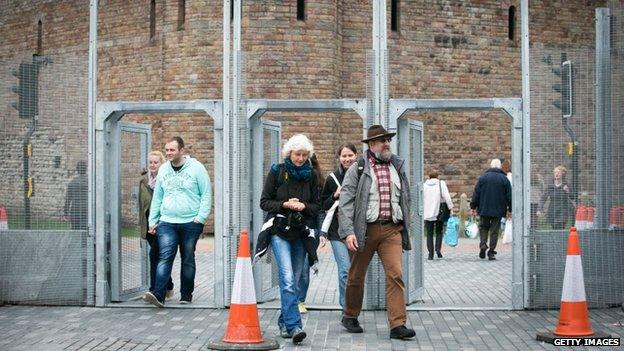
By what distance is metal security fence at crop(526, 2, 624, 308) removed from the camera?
11.8 metres

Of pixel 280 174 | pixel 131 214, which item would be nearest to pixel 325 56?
pixel 131 214

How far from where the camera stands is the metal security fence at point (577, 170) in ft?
38.5

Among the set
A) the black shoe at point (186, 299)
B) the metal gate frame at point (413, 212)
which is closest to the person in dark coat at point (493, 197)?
the metal gate frame at point (413, 212)

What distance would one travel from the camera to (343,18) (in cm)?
2464

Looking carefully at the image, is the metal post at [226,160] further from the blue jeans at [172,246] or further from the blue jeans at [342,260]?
the blue jeans at [342,260]

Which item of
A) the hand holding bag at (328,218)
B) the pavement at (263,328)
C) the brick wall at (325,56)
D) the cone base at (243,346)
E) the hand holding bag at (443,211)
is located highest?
the brick wall at (325,56)

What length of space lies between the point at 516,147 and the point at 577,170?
0.67m

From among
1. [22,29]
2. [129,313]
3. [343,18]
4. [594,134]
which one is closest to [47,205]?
[129,313]

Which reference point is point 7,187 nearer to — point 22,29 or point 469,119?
point 469,119

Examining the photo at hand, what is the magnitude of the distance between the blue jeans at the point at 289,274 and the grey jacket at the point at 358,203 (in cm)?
43

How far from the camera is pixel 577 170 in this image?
11789 mm

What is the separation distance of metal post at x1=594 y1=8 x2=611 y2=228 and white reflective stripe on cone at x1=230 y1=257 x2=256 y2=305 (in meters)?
4.37

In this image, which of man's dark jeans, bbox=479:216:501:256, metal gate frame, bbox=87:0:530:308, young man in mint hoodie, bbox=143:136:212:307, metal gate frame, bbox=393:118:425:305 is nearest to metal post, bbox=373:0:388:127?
metal gate frame, bbox=87:0:530:308

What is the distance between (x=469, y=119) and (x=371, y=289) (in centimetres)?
1562
